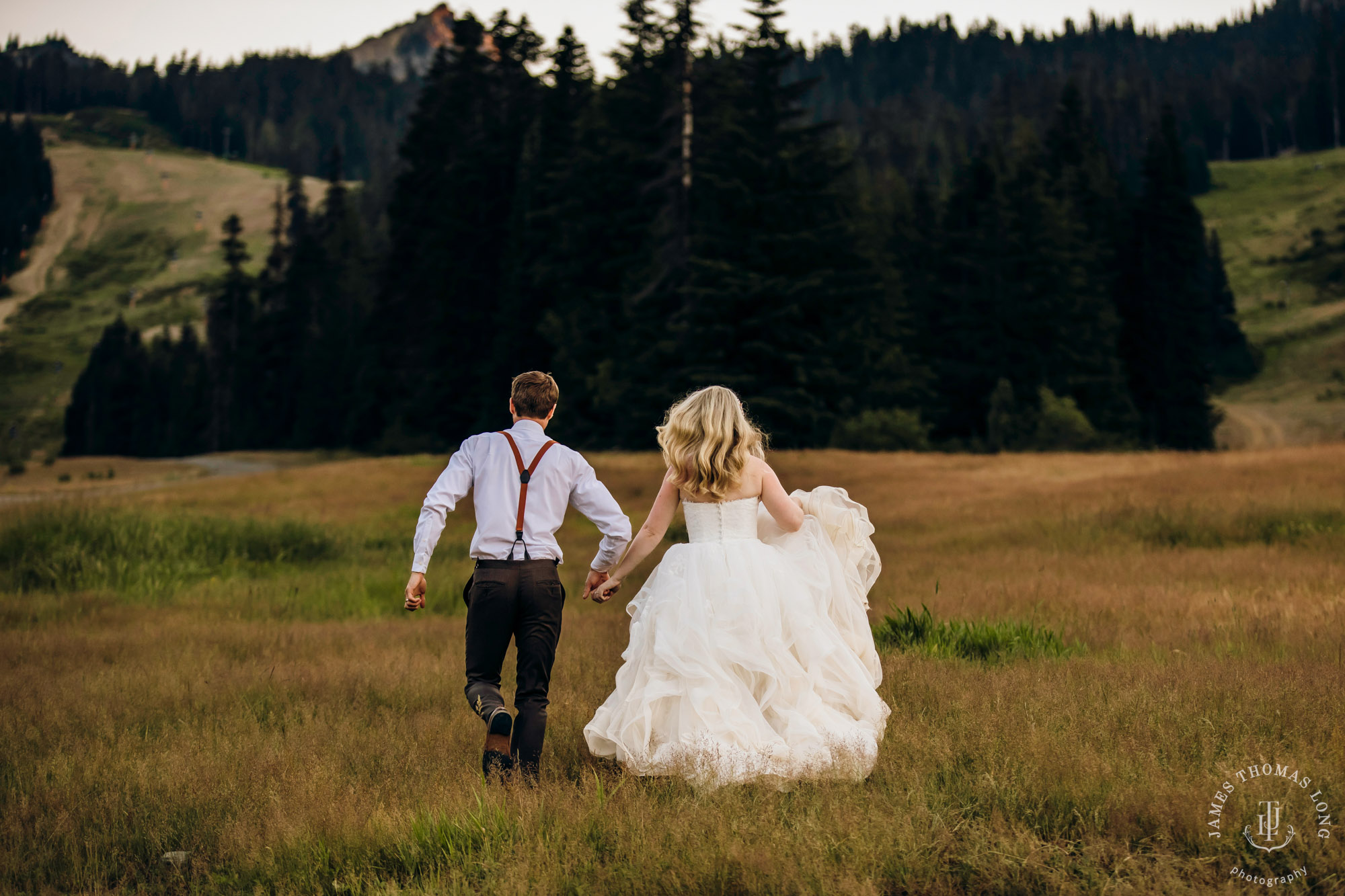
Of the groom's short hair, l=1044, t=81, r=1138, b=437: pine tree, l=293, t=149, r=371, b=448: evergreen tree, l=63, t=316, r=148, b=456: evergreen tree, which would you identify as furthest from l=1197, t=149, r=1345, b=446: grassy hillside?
l=63, t=316, r=148, b=456: evergreen tree

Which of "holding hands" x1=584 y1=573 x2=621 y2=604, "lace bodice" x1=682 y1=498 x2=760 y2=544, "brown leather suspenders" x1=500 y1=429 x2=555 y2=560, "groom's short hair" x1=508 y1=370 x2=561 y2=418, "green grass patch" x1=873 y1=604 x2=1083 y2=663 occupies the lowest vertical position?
"green grass patch" x1=873 y1=604 x2=1083 y2=663

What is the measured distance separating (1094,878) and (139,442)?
123m

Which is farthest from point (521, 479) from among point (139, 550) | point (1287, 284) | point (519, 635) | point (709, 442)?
point (1287, 284)

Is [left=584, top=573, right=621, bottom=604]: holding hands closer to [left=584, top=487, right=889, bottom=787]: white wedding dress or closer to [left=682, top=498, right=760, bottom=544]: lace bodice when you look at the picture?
[left=584, top=487, right=889, bottom=787]: white wedding dress

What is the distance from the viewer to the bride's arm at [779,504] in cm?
561

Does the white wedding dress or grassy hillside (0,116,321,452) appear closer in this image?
the white wedding dress

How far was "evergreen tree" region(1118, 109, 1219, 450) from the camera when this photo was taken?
53.8 meters

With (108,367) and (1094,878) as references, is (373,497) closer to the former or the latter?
(1094,878)

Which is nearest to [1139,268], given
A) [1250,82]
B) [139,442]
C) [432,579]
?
[432,579]

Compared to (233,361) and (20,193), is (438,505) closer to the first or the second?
(233,361)

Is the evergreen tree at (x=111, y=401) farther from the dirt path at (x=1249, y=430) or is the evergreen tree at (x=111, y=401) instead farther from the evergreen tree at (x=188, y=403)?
the dirt path at (x=1249, y=430)

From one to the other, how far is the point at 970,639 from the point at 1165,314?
2108 inches

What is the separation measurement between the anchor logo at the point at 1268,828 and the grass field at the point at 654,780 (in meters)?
0.05

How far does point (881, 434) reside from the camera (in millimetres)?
40375
